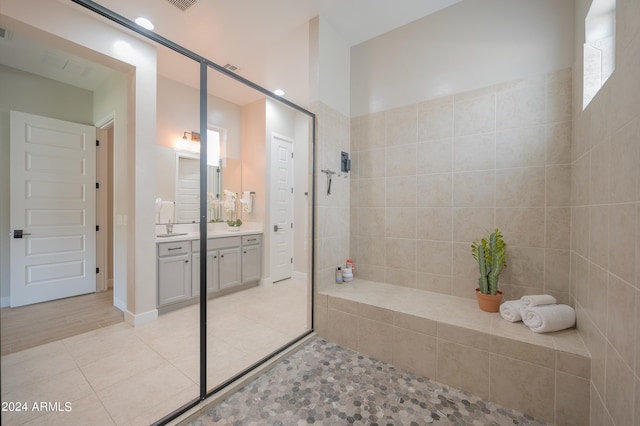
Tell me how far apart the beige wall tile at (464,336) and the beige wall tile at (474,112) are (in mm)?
1579

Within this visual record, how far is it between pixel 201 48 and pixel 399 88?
2.25 metres

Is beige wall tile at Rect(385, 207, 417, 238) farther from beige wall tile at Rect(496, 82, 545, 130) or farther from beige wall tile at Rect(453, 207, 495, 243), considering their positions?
beige wall tile at Rect(496, 82, 545, 130)

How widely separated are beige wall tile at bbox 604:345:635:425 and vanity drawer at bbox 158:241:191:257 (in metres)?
3.44

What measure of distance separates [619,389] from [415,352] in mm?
1019

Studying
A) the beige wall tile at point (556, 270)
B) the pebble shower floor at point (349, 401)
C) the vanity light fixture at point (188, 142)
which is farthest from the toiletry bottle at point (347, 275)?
the vanity light fixture at point (188, 142)

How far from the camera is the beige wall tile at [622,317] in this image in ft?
3.07

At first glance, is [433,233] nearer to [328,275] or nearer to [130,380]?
[328,275]

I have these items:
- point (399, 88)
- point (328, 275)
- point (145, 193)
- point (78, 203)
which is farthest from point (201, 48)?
point (328, 275)

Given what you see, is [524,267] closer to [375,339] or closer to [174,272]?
[375,339]

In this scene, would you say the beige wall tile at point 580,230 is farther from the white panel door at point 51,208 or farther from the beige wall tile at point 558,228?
the white panel door at point 51,208

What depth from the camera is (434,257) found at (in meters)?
2.36

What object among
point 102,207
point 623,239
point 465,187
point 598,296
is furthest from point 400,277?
point 102,207

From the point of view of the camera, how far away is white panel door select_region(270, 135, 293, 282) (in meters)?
4.12

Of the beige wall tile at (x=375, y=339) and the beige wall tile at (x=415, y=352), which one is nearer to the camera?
the beige wall tile at (x=415, y=352)
